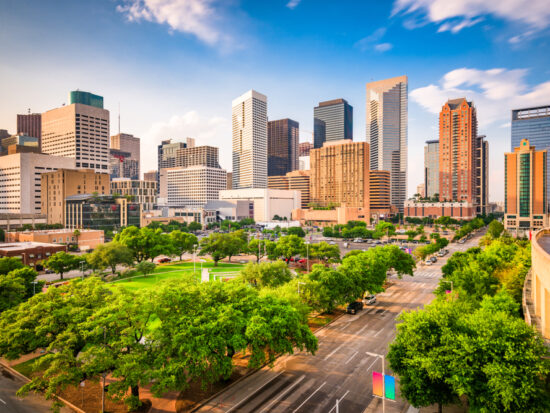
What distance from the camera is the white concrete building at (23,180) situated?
563 feet

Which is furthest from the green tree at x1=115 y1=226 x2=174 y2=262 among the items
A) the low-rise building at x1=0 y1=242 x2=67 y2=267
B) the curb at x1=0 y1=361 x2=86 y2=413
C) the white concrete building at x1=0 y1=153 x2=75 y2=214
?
the white concrete building at x1=0 y1=153 x2=75 y2=214

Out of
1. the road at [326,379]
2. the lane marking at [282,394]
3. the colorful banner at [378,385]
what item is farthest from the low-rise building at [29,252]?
the colorful banner at [378,385]

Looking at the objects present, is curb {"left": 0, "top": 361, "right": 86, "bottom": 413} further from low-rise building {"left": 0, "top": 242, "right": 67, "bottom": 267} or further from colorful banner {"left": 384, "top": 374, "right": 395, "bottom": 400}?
low-rise building {"left": 0, "top": 242, "right": 67, "bottom": 267}

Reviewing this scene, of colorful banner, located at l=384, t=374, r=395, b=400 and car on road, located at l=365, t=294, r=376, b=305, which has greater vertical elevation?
colorful banner, located at l=384, t=374, r=395, b=400

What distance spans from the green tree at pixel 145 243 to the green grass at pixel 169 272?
421 centimetres

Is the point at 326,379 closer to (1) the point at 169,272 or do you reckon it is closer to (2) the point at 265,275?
(2) the point at 265,275

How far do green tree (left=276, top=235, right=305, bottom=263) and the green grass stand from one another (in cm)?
1091

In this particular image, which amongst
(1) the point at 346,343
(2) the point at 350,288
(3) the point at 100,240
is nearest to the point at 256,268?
(2) the point at 350,288

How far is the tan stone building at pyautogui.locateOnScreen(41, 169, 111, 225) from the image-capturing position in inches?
6073

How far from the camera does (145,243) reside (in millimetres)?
77562

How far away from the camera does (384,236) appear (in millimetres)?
145750

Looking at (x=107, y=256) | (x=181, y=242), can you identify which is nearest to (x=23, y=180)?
(x=181, y=242)

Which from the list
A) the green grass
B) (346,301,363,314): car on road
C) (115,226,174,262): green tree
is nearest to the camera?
Result: (346,301,363,314): car on road

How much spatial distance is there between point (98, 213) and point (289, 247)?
8961 cm
